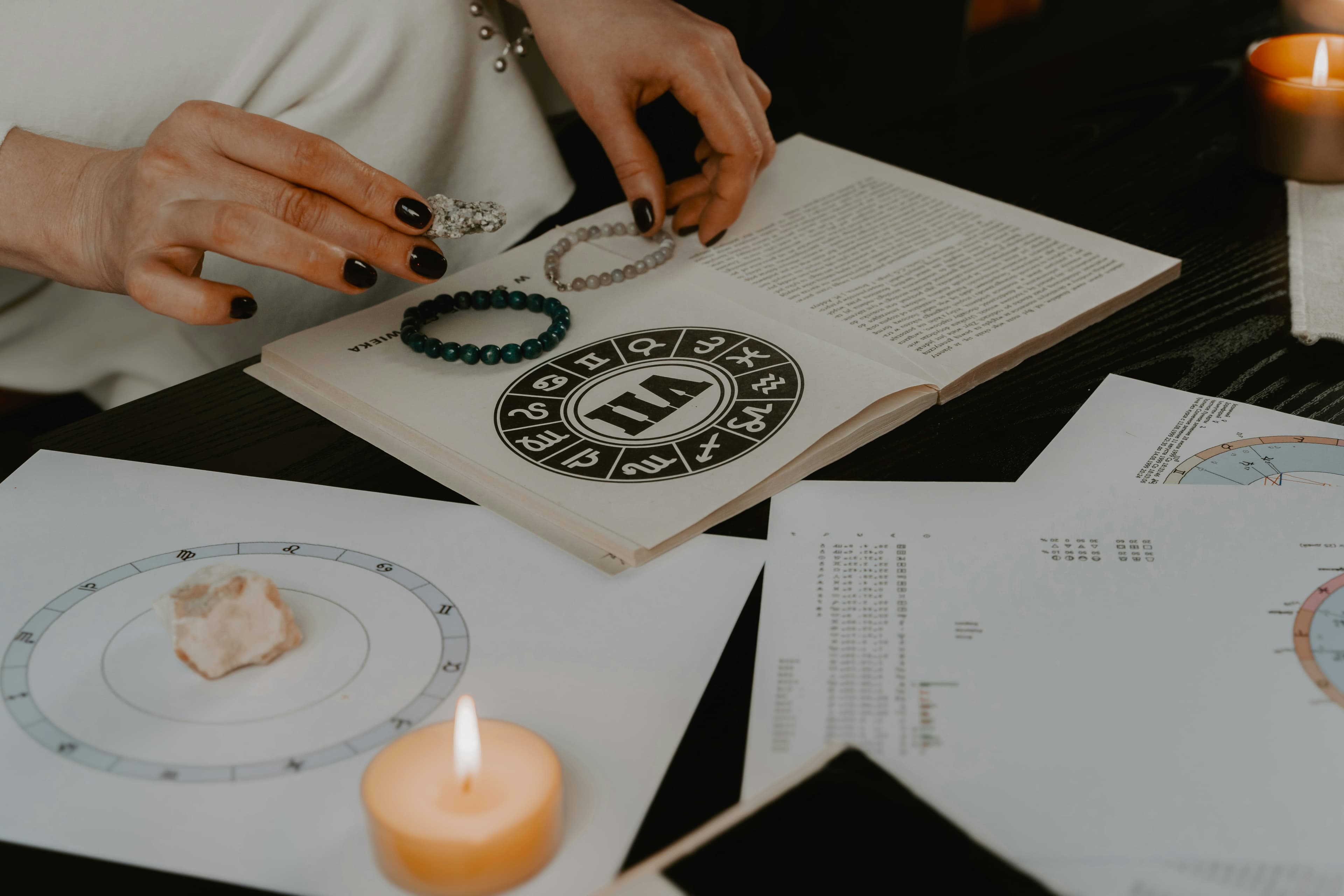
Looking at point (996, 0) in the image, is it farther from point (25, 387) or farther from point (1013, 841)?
point (1013, 841)

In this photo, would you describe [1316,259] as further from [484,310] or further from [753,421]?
[484,310]

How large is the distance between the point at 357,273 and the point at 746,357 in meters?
0.24

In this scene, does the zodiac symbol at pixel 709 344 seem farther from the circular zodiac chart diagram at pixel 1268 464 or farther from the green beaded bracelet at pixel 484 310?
the circular zodiac chart diagram at pixel 1268 464

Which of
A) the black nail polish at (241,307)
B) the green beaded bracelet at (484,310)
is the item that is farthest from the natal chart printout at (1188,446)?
the black nail polish at (241,307)

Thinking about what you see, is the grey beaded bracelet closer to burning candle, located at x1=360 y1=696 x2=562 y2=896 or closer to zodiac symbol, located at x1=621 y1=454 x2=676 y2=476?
zodiac symbol, located at x1=621 y1=454 x2=676 y2=476

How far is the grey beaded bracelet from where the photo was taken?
765 mm

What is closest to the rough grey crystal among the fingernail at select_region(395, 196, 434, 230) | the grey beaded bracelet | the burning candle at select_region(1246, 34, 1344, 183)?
the fingernail at select_region(395, 196, 434, 230)

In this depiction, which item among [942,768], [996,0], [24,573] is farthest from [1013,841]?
[996,0]

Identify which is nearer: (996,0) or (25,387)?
(25,387)

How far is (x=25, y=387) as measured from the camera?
89 cm

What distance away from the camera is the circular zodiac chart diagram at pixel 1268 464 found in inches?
21.6

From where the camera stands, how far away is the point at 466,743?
0.37 metres

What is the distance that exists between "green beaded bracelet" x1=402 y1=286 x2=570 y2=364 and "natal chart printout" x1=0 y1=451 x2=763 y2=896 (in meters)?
0.13

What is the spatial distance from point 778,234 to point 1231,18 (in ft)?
2.22
